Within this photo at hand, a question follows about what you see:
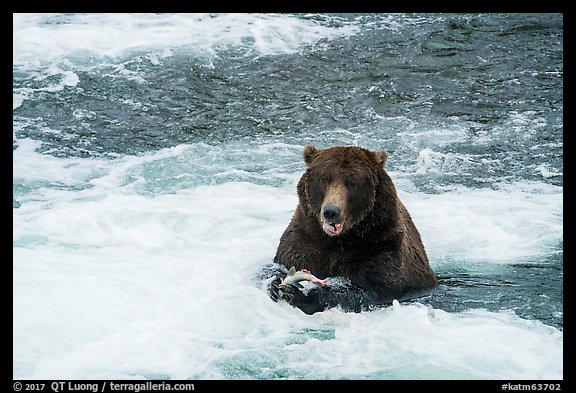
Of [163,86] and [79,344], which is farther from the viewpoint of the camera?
[163,86]

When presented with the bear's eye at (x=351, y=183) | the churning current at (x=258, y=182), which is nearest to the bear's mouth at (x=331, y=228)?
the bear's eye at (x=351, y=183)

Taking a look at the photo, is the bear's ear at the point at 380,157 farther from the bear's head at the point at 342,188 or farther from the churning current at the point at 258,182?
the churning current at the point at 258,182

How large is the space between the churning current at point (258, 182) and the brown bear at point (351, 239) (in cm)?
13

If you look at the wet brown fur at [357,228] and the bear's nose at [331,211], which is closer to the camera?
the bear's nose at [331,211]

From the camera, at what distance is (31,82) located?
11266mm

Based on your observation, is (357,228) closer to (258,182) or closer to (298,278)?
(298,278)

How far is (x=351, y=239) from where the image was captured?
19.6 ft

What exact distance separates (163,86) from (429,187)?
12.4 feet

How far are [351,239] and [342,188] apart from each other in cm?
37

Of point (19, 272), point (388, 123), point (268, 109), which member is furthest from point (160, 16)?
point (19, 272)

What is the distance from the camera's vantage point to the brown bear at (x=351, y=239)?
585 centimetres

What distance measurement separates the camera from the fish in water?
5824 mm

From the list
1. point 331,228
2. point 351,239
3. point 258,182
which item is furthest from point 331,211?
point 258,182
